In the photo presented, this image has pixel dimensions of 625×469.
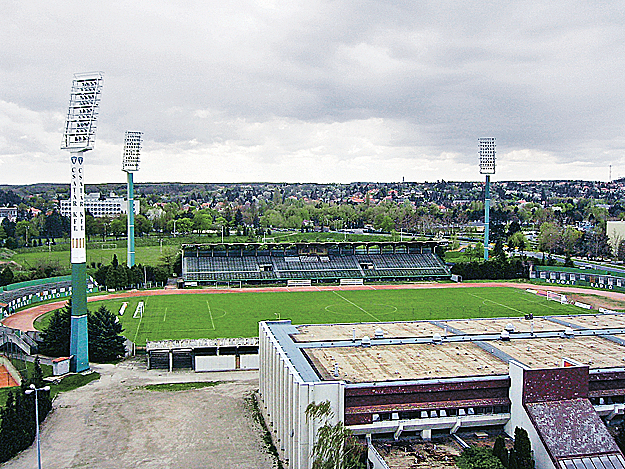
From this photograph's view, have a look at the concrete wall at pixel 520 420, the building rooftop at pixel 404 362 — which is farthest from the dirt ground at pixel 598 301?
the concrete wall at pixel 520 420

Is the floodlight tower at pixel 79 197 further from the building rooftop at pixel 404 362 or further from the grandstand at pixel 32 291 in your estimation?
the grandstand at pixel 32 291

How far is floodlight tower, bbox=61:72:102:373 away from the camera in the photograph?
38594mm

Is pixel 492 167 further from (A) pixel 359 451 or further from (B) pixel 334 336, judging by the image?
(A) pixel 359 451

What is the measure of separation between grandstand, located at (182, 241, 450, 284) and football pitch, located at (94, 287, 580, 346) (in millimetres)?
8803

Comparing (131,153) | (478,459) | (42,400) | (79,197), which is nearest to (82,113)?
(79,197)

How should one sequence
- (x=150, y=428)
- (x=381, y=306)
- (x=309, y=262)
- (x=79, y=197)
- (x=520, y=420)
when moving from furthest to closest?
1. (x=309, y=262)
2. (x=381, y=306)
3. (x=79, y=197)
4. (x=150, y=428)
5. (x=520, y=420)

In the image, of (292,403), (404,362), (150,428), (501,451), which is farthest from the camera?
(150,428)

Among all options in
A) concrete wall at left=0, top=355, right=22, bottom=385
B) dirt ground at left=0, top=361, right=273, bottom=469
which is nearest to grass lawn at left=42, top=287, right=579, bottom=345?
concrete wall at left=0, top=355, right=22, bottom=385

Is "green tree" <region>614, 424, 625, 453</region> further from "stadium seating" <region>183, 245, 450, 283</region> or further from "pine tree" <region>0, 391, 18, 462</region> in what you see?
"stadium seating" <region>183, 245, 450, 283</region>

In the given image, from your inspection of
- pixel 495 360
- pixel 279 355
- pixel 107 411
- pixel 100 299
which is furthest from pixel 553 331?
pixel 100 299

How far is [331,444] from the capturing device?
2206cm

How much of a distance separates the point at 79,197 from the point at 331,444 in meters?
25.4

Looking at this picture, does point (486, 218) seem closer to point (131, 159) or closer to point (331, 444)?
point (131, 159)

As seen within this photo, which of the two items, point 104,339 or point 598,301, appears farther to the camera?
point 598,301
